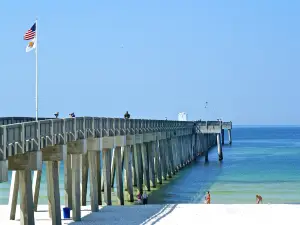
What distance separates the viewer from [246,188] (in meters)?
53.5

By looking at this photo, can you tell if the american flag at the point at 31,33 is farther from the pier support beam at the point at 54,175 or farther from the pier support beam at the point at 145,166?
the pier support beam at the point at 145,166

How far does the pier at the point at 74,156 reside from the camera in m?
23.7

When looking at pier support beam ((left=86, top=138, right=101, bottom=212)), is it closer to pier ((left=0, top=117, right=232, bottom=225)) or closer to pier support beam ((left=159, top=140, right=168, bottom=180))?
pier ((left=0, top=117, right=232, bottom=225))

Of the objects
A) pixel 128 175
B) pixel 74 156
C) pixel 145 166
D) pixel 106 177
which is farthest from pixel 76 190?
pixel 145 166

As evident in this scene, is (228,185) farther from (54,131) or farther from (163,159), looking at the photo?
(54,131)

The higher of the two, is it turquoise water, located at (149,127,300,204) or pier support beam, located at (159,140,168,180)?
pier support beam, located at (159,140,168,180)

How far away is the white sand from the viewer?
30.2 m

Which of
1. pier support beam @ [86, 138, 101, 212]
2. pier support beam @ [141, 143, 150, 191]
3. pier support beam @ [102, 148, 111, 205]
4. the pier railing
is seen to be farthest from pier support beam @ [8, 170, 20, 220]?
pier support beam @ [141, 143, 150, 191]

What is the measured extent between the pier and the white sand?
0.99 m

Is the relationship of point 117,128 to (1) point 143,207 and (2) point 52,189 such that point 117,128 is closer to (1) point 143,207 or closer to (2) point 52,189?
(1) point 143,207

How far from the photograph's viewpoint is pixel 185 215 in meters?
32.2

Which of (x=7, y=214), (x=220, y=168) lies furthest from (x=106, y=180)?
(x=220, y=168)

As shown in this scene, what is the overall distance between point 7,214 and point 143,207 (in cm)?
634

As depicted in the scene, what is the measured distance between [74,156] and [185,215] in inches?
220
